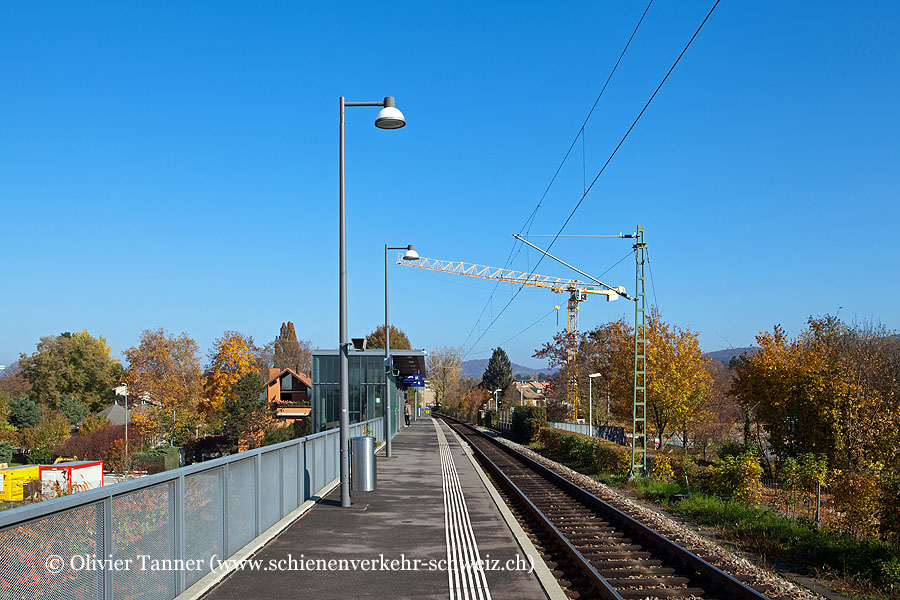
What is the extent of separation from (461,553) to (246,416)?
5572 centimetres

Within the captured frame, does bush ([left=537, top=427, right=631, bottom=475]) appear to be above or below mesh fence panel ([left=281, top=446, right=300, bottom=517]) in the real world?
below

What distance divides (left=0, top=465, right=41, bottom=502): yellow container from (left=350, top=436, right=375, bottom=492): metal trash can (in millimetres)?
30837

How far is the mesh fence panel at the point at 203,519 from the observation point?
780 cm

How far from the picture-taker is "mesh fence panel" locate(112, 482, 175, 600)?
6219 millimetres

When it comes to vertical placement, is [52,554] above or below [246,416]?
above

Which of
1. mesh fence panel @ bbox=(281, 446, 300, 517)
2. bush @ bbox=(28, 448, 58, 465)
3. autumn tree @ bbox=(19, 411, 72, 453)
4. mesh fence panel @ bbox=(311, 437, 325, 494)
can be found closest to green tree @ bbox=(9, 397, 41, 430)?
autumn tree @ bbox=(19, 411, 72, 453)

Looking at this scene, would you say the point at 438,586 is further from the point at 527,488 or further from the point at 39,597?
Answer: the point at 527,488

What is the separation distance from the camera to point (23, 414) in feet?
274

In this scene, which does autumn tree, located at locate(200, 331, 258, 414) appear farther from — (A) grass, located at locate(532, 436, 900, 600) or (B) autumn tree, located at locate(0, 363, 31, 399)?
(A) grass, located at locate(532, 436, 900, 600)

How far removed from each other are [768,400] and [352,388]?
25342 millimetres

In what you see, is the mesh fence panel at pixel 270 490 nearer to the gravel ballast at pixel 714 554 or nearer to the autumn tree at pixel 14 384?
the gravel ballast at pixel 714 554

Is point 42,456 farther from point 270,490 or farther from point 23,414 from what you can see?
point 270,490

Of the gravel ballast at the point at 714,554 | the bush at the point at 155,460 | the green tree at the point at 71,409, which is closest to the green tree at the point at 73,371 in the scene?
the green tree at the point at 71,409

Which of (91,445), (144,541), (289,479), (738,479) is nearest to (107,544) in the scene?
(144,541)
